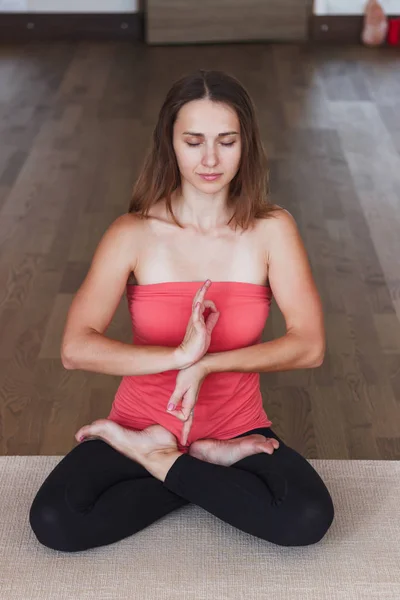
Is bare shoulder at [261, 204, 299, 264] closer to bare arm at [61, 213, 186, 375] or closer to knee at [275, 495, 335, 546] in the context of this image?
bare arm at [61, 213, 186, 375]

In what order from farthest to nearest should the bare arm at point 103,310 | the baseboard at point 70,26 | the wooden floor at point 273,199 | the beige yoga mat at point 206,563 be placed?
1. the baseboard at point 70,26
2. the wooden floor at point 273,199
3. the bare arm at point 103,310
4. the beige yoga mat at point 206,563

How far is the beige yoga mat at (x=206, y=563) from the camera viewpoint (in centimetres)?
173

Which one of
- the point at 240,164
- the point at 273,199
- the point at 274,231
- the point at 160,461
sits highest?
the point at 240,164

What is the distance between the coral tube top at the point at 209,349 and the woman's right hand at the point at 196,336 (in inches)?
4.5

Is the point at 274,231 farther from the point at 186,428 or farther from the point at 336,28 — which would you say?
the point at 336,28

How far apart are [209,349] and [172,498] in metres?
0.31

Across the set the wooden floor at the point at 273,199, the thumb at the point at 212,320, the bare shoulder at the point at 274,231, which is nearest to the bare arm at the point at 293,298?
the bare shoulder at the point at 274,231

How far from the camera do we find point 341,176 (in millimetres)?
4090

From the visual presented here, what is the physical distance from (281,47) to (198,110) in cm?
460

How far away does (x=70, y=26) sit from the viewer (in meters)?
6.29

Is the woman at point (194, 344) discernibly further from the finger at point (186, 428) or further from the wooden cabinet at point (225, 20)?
the wooden cabinet at point (225, 20)

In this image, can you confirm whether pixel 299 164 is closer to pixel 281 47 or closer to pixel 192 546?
pixel 281 47

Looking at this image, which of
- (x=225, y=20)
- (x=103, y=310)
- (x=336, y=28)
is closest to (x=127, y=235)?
(x=103, y=310)

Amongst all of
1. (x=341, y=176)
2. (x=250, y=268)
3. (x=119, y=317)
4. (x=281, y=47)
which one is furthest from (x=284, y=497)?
(x=281, y=47)
